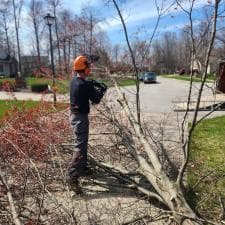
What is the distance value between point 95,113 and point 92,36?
2.34 metres

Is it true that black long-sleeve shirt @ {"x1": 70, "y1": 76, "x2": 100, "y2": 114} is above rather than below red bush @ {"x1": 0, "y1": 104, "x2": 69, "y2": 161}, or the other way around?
above

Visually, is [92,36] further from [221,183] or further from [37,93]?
[37,93]

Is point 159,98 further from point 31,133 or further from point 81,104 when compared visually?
point 81,104

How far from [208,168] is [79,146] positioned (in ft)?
7.17

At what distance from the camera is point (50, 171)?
6.30 metres

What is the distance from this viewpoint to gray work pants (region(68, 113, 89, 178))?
559 centimetres

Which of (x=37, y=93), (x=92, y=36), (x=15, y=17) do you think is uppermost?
(x=15, y=17)

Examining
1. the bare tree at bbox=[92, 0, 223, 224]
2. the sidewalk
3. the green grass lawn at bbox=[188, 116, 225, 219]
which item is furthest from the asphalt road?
the bare tree at bbox=[92, 0, 223, 224]

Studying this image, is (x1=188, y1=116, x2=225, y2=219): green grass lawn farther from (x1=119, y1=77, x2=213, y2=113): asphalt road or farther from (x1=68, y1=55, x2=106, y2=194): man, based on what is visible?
(x1=68, y1=55, x2=106, y2=194): man

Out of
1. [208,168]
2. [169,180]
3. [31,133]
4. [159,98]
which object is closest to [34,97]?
[159,98]

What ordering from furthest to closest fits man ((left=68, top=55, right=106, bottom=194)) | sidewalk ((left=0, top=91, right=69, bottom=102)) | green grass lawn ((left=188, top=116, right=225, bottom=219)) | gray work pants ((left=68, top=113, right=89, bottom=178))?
sidewalk ((left=0, top=91, right=69, bottom=102)) < man ((left=68, top=55, right=106, bottom=194)) < gray work pants ((left=68, top=113, right=89, bottom=178)) < green grass lawn ((left=188, top=116, right=225, bottom=219))

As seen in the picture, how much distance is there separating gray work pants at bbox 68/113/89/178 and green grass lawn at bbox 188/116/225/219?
1519 millimetres

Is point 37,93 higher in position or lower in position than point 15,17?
lower

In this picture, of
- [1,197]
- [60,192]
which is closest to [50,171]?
[60,192]
